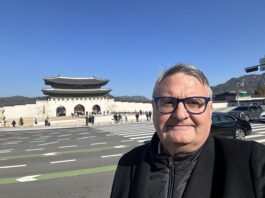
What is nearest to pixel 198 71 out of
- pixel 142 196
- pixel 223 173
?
pixel 223 173

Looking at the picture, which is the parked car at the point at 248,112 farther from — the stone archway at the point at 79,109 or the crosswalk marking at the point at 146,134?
the stone archway at the point at 79,109

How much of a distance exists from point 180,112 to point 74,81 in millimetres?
79197

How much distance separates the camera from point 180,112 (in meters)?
1.92

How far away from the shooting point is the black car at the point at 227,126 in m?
14.1

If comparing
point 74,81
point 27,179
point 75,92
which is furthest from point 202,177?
point 74,81

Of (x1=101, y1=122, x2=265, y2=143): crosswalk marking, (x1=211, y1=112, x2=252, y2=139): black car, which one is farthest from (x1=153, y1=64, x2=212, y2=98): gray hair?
(x1=101, y1=122, x2=265, y2=143): crosswalk marking

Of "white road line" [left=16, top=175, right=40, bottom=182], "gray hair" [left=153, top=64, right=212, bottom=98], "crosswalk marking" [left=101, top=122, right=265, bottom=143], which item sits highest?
"gray hair" [left=153, top=64, right=212, bottom=98]

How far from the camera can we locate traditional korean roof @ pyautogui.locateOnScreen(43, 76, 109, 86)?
7788 cm

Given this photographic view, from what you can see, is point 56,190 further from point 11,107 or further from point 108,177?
point 11,107

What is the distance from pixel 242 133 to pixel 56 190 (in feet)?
34.1

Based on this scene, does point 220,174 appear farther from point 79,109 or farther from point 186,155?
point 79,109

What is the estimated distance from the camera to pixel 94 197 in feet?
21.7

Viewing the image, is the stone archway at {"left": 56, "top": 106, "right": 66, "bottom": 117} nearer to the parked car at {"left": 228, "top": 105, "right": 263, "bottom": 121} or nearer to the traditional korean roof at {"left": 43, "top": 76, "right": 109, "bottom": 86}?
the traditional korean roof at {"left": 43, "top": 76, "right": 109, "bottom": 86}

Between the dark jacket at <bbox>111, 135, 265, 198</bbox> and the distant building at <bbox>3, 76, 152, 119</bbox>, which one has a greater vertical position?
the distant building at <bbox>3, 76, 152, 119</bbox>
